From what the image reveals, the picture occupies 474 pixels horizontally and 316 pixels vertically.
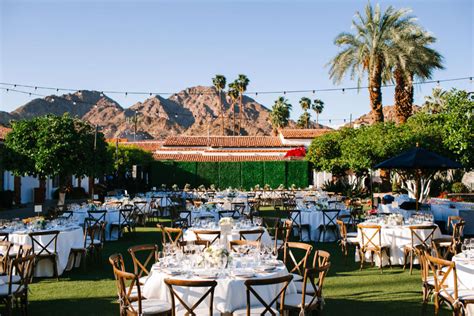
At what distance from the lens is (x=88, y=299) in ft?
25.3

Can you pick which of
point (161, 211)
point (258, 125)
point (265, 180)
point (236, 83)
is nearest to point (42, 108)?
point (258, 125)

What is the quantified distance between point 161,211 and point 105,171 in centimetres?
381

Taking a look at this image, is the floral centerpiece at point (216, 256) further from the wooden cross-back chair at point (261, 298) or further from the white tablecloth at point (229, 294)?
the wooden cross-back chair at point (261, 298)

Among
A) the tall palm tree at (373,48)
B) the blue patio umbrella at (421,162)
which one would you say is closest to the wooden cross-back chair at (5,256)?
the blue patio umbrella at (421,162)

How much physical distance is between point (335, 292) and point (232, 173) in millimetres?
25808

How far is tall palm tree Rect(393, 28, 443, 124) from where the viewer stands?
73.0 feet

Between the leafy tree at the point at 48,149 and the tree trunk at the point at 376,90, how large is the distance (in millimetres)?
12536

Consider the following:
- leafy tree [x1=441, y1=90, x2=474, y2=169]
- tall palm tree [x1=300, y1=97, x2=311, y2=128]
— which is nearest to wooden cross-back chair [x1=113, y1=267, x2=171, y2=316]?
leafy tree [x1=441, y1=90, x2=474, y2=169]

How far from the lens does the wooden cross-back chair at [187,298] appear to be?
4.81m

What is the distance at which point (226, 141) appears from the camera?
43.3 meters

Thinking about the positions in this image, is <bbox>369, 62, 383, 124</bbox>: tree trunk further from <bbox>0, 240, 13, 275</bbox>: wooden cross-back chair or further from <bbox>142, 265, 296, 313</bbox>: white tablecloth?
<bbox>142, 265, 296, 313</bbox>: white tablecloth

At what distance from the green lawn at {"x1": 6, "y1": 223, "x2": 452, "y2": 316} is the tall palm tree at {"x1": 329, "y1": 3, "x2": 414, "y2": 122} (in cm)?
1392

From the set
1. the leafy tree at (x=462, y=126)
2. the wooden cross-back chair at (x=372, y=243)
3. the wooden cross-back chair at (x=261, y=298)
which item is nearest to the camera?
the wooden cross-back chair at (x=261, y=298)

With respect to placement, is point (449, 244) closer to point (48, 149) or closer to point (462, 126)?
point (462, 126)
